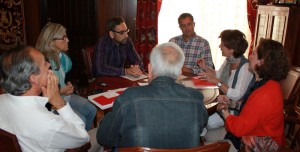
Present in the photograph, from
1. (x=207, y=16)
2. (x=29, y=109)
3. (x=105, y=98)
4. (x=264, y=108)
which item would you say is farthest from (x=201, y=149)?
(x=207, y=16)

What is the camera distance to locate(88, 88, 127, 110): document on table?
1927 millimetres

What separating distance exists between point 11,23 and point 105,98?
2.39m

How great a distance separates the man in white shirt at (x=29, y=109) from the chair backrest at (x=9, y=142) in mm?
79

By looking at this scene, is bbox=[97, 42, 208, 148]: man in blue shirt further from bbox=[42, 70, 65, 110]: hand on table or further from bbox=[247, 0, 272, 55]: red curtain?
bbox=[247, 0, 272, 55]: red curtain

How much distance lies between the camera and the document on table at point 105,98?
6.32 feet

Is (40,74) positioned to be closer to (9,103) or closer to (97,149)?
(9,103)

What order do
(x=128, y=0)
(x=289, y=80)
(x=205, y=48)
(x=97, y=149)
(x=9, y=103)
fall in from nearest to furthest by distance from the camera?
(x=9, y=103), (x=97, y=149), (x=289, y=80), (x=205, y=48), (x=128, y=0)

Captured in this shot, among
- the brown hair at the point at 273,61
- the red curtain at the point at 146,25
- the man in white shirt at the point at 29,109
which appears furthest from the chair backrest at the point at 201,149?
the red curtain at the point at 146,25

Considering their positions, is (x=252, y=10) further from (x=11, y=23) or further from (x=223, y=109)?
(x=11, y=23)

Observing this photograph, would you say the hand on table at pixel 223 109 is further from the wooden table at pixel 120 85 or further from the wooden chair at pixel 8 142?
the wooden chair at pixel 8 142

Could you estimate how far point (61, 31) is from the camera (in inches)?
96.3

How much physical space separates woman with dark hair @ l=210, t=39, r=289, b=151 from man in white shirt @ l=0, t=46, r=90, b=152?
90 cm

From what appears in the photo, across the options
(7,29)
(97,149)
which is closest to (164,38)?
(7,29)

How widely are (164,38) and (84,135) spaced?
3158mm
